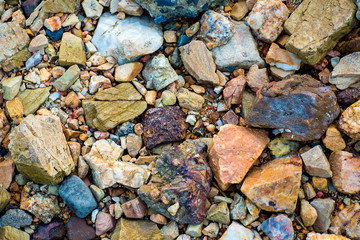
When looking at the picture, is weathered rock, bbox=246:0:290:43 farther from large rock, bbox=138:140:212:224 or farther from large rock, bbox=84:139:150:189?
large rock, bbox=84:139:150:189

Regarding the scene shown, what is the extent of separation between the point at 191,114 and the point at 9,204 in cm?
203

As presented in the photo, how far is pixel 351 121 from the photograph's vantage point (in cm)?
267

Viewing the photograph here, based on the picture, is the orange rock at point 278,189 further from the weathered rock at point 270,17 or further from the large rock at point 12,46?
the large rock at point 12,46

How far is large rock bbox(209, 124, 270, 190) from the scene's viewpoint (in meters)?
2.79

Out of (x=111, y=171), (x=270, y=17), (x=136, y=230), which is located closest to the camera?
(x=136, y=230)

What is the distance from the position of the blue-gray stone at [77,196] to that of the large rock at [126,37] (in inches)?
56.5

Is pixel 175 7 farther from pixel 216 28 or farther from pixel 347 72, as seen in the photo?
pixel 347 72

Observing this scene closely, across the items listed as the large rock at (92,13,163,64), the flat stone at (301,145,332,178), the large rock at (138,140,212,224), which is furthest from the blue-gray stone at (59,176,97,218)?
the flat stone at (301,145,332,178)

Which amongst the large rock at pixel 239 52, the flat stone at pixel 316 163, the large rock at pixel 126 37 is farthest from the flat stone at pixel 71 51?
the flat stone at pixel 316 163

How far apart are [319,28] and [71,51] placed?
2.64 metres

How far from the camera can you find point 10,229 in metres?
2.73

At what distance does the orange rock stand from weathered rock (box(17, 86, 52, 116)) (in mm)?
2295

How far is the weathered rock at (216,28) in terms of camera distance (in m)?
3.25

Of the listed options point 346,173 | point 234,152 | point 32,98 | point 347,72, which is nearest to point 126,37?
point 32,98
